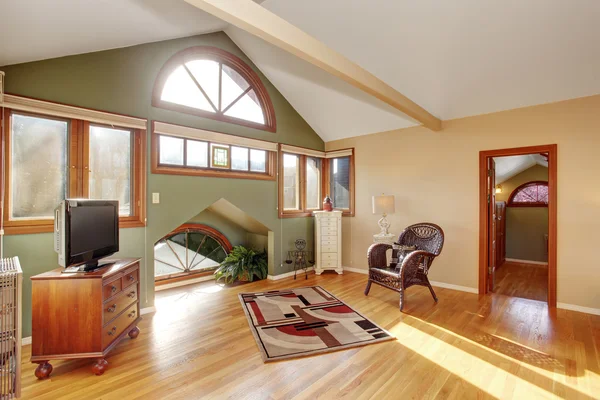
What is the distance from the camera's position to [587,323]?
2996 millimetres

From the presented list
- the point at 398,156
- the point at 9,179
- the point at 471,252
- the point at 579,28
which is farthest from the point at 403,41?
the point at 9,179

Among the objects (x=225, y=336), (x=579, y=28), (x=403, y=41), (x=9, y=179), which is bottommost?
(x=225, y=336)

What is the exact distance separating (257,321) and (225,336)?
1.30 feet

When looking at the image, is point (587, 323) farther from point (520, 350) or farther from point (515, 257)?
point (515, 257)

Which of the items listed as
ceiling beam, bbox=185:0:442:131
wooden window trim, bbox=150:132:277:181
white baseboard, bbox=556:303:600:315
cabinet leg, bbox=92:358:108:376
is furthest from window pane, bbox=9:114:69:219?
white baseboard, bbox=556:303:600:315

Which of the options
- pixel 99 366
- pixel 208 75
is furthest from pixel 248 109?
pixel 99 366

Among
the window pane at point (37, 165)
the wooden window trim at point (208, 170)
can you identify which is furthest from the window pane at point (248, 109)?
the window pane at point (37, 165)

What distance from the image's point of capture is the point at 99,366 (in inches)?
83.7

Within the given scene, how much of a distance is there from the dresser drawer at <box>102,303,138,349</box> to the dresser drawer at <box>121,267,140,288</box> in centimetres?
22

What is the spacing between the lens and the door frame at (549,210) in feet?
11.4

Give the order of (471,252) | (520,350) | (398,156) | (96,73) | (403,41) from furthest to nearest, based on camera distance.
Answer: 1. (398,156)
2. (471,252)
3. (403,41)
4. (96,73)
5. (520,350)

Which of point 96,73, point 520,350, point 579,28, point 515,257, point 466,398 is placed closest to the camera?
point 466,398

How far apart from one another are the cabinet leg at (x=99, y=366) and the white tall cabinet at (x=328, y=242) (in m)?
3.41

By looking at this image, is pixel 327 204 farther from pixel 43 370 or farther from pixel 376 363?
pixel 43 370
